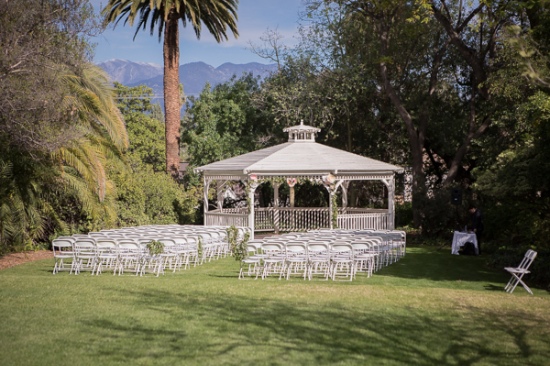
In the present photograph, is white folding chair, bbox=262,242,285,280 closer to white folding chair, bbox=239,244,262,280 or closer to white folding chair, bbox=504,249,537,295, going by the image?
white folding chair, bbox=239,244,262,280

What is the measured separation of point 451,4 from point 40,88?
19691mm

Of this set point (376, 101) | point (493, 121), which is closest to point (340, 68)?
point (376, 101)

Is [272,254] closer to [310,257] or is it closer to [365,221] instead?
[310,257]

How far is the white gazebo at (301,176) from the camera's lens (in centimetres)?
2580

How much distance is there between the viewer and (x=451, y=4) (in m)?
28.4

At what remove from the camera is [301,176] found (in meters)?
26.4

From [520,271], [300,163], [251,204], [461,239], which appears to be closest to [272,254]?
[520,271]

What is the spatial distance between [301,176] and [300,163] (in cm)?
55

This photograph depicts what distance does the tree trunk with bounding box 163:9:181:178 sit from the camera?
99.7 feet

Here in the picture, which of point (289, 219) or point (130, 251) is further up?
point (289, 219)

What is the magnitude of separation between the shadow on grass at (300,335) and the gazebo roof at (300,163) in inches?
587

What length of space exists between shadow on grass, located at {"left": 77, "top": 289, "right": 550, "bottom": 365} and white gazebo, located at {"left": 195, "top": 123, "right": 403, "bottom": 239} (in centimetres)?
1464

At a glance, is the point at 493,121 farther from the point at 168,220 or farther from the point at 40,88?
the point at 40,88

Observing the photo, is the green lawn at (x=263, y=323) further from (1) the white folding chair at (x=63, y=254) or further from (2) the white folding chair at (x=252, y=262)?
(1) the white folding chair at (x=63, y=254)
